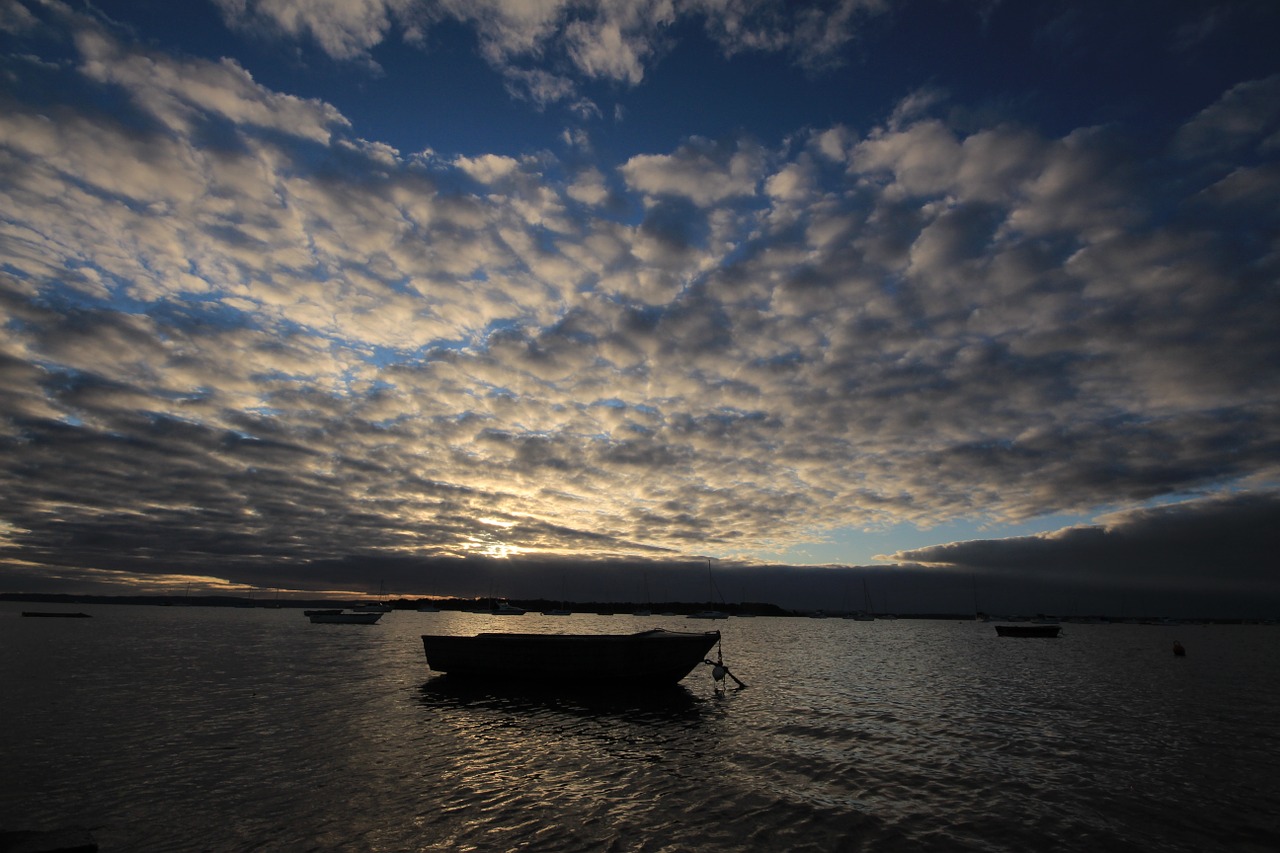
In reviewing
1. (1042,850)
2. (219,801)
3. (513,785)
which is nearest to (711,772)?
(513,785)

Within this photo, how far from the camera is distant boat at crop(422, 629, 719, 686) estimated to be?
34.9 metres

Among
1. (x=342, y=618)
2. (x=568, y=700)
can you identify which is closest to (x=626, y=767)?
(x=568, y=700)

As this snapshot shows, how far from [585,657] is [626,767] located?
15.4 m

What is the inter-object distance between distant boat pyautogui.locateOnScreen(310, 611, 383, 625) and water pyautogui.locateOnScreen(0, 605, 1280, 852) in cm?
10333

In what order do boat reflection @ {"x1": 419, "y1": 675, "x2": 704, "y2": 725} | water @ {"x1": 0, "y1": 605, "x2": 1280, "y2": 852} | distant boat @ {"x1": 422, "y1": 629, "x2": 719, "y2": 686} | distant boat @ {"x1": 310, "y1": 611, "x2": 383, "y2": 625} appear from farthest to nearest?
distant boat @ {"x1": 310, "y1": 611, "x2": 383, "y2": 625}, distant boat @ {"x1": 422, "y1": 629, "x2": 719, "y2": 686}, boat reflection @ {"x1": 419, "y1": 675, "x2": 704, "y2": 725}, water @ {"x1": 0, "y1": 605, "x2": 1280, "y2": 852}

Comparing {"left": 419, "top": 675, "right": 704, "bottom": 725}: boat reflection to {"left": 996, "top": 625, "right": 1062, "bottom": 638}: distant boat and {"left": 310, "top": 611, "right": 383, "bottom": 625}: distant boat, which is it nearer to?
{"left": 996, "top": 625, "right": 1062, "bottom": 638}: distant boat

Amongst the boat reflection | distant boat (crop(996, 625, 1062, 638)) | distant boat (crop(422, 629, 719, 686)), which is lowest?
the boat reflection

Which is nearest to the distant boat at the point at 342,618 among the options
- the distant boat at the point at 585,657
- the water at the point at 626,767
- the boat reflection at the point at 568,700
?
the water at the point at 626,767

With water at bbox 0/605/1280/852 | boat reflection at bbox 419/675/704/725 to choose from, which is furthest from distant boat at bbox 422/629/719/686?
water at bbox 0/605/1280/852

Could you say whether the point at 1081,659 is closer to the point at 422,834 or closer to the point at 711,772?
the point at 711,772

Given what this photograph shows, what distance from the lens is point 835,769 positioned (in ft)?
65.2

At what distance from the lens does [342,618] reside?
14275cm

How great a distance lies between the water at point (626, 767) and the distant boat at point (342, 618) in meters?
103

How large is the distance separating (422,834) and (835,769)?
12.9 meters
